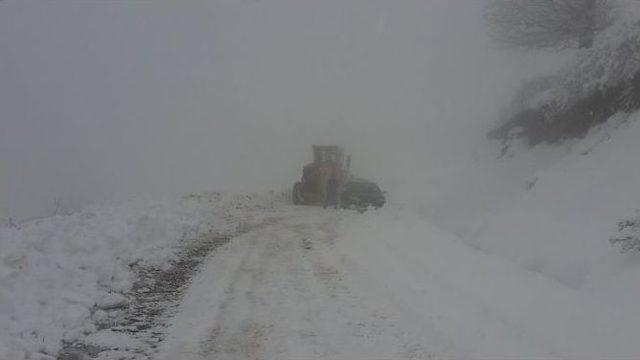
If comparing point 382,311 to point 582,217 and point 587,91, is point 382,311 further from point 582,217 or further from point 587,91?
point 587,91

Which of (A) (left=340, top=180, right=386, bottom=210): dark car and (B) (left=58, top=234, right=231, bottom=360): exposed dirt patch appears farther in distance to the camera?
(A) (left=340, top=180, right=386, bottom=210): dark car

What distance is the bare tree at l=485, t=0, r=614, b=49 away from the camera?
24359 millimetres

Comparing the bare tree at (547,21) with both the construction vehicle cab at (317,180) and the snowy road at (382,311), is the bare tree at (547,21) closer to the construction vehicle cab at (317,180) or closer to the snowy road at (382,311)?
the construction vehicle cab at (317,180)

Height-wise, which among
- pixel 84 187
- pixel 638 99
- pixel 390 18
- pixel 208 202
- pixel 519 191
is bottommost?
pixel 84 187

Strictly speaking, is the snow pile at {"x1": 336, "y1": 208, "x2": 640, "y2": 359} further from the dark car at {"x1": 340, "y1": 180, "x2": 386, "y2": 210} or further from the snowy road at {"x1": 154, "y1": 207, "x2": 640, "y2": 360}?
the dark car at {"x1": 340, "y1": 180, "x2": 386, "y2": 210}

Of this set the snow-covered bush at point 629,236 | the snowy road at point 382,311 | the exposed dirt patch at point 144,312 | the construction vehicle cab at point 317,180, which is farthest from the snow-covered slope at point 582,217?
the construction vehicle cab at point 317,180

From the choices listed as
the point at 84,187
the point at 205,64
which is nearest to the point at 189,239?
the point at 84,187

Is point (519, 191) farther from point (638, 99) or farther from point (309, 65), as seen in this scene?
point (309, 65)

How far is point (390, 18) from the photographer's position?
125m

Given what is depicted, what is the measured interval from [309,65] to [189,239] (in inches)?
4555

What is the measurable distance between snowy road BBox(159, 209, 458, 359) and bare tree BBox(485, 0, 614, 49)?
1641 centimetres

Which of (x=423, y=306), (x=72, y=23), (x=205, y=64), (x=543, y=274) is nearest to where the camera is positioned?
(x=423, y=306)

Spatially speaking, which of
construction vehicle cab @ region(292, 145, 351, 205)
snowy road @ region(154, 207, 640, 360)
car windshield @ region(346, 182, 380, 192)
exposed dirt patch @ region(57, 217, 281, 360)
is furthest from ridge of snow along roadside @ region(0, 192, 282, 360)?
construction vehicle cab @ region(292, 145, 351, 205)

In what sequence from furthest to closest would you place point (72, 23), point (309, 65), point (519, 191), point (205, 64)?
point (72, 23) < point (205, 64) < point (309, 65) < point (519, 191)
